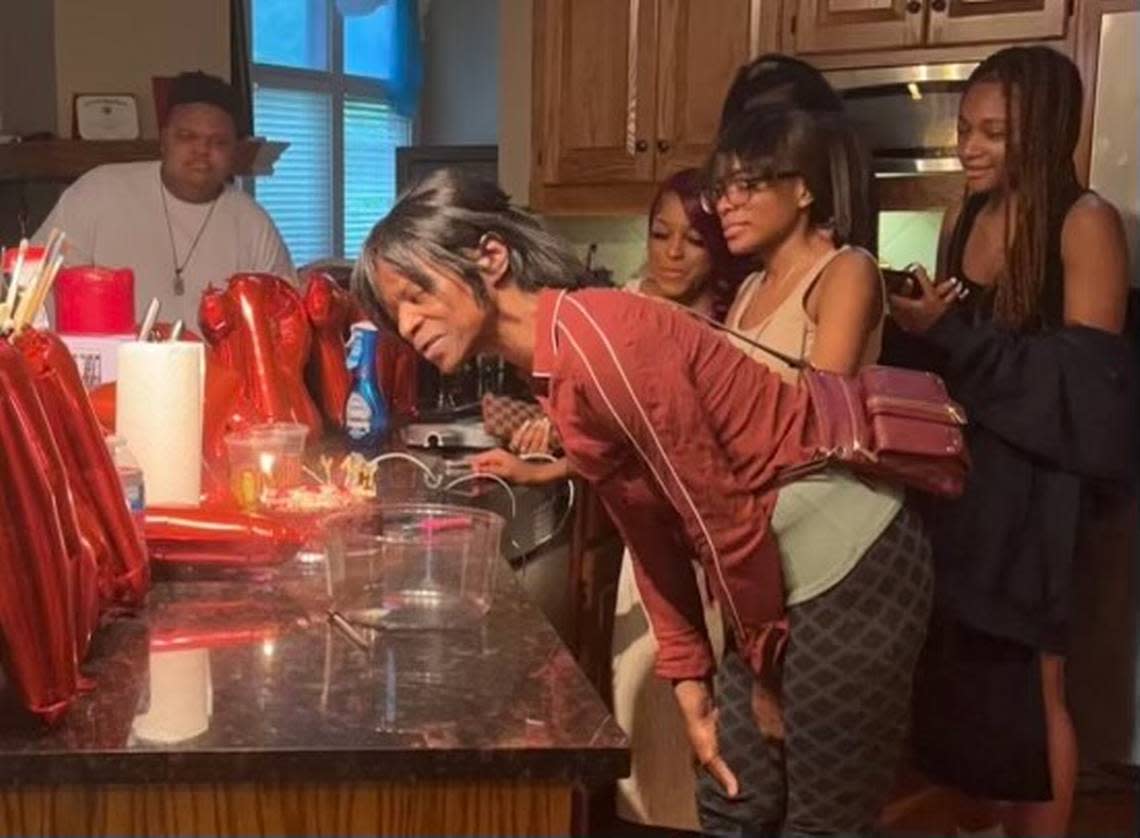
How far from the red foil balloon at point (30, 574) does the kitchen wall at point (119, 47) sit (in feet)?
10.0

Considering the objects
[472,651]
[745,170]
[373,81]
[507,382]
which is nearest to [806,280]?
[745,170]

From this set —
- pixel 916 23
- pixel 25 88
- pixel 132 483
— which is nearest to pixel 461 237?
pixel 132 483

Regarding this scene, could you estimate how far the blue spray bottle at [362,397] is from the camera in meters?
2.09

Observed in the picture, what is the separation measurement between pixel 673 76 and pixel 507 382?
0.95 m

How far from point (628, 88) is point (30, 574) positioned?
8.38 feet

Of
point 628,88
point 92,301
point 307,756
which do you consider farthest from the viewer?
point 628,88

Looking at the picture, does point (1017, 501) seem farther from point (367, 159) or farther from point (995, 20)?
point (367, 159)

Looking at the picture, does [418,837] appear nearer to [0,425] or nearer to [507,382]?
[0,425]

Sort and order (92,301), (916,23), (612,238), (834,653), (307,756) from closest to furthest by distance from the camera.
Answer: (307,756), (834,653), (92,301), (916,23), (612,238)

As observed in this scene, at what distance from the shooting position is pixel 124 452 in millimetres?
1357

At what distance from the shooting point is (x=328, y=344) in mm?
2021

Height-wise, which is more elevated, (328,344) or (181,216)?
(181,216)

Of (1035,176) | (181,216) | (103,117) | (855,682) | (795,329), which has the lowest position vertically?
(855,682)

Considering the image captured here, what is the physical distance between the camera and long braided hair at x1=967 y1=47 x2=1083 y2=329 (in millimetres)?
2074
